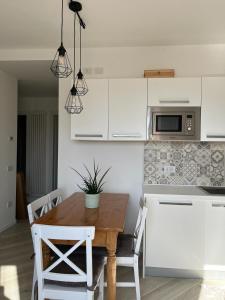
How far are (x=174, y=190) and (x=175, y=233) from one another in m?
0.46

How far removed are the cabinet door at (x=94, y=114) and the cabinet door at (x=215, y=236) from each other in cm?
138

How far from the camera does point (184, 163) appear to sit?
10.8 feet

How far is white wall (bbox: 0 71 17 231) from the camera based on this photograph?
162 inches

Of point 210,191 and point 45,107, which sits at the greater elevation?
point 45,107

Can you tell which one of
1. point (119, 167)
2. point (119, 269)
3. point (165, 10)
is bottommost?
point (119, 269)

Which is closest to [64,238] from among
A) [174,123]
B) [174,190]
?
[174,190]

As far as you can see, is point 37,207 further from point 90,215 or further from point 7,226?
point 7,226

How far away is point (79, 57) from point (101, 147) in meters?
1.18

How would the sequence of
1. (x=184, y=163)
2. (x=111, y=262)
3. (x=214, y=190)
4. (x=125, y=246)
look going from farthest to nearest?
(x=184, y=163)
(x=214, y=190)
(x=125, y=246)
(x=111, y=262)

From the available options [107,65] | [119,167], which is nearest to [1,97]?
[107,65]

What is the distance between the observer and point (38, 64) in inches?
144

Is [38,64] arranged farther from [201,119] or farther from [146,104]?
[201,119]

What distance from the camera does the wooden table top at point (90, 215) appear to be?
2023 mm

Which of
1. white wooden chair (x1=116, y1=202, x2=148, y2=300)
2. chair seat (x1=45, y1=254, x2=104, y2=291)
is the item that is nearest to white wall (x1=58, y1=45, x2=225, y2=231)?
white wooden chair (x1=116, y1=202, x2=148, y2=300)
